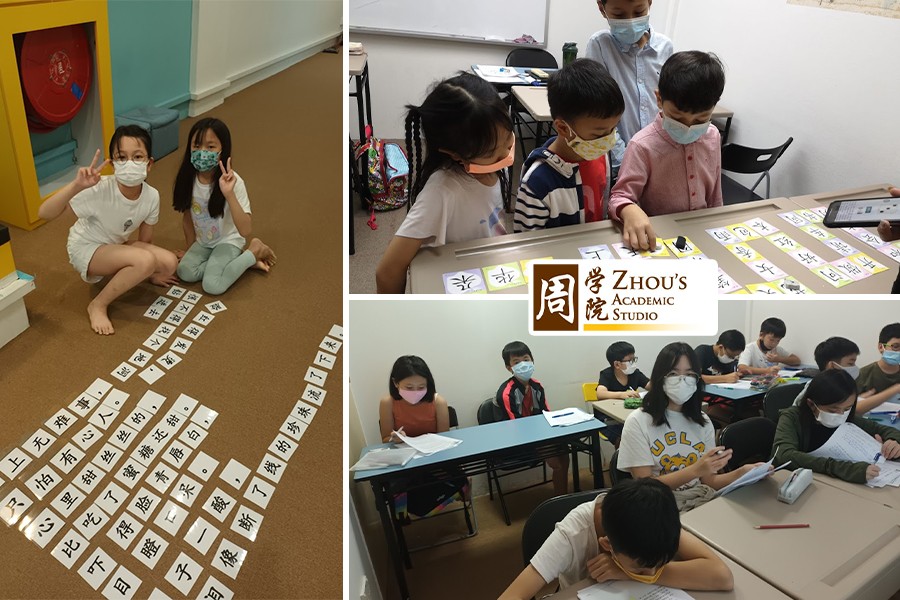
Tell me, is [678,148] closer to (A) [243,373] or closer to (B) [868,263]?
(B) [868,263]

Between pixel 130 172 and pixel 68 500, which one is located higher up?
pixel 130 172

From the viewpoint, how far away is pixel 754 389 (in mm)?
1599

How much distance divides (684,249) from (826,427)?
59cm

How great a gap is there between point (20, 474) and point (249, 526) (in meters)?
0.72

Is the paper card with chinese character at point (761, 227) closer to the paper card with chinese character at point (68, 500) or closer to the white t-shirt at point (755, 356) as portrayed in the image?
the white t-shirt at point (755, 356)

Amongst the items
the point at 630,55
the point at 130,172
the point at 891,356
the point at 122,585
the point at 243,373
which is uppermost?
the point at 630,55

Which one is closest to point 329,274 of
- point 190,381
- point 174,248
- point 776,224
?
point 174,248

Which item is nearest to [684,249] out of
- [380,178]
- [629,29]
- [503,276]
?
[503,276]

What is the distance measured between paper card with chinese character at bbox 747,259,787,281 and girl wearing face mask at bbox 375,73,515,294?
0.61m

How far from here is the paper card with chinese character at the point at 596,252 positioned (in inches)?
57.2

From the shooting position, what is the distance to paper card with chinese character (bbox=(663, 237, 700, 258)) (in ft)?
4.92

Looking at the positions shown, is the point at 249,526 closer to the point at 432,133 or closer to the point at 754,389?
the point at 432,133

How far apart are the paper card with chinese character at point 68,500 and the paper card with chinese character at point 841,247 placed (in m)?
2.10

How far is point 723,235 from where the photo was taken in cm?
158
